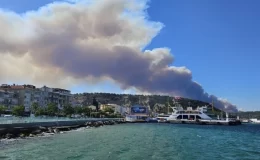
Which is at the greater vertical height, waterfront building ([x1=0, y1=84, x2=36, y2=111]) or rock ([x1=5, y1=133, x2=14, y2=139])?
waterfront building ([x1=0, y1=84, x2=36, y2=111])

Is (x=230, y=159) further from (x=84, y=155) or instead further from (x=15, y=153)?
(x=15, y=153)

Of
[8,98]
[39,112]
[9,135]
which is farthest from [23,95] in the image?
[9,135]

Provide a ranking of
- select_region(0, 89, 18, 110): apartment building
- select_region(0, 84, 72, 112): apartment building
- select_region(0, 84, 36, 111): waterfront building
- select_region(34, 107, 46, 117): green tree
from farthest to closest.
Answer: select_region(0, 84, 36, 111): waterfront building
select_region(0, 84, 72, 112): apartment building
select_region(0, 89, 18, 110): apartment building
select_region(34, 107, 46, 117): green tree

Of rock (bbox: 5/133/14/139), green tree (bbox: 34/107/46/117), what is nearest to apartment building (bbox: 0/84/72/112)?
green tree (bbox: 34/107/46/117)

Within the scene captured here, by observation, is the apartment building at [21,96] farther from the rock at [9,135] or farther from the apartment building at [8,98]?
the rock at [9,135]

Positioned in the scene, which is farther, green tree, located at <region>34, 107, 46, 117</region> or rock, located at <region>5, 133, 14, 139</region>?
green tree, located at <region>34, 107, 46, 117</region>

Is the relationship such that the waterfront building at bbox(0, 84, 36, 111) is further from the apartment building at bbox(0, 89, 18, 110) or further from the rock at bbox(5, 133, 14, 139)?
the rock at bbox(5, 133, 14, 139)

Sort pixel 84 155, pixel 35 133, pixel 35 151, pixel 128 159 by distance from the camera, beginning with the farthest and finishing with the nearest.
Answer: pixel 35 133 → pixel 35 151 → pixel 84 155 → pixel 128 159

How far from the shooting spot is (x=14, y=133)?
6625cm

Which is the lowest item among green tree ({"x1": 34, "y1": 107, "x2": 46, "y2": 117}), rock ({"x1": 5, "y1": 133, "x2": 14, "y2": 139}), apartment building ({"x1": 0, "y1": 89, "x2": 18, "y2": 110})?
rock ({"x1": 5, "y1": 133, "x2": 14, "y2": 139})

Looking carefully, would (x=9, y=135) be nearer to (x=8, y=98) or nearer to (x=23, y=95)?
(x=8, y=98)

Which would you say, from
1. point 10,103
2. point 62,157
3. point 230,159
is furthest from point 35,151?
point 10,103

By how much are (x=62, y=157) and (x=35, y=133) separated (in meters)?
37.9

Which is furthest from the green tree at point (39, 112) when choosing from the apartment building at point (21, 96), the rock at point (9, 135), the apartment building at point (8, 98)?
the rock at point (9, 135)
